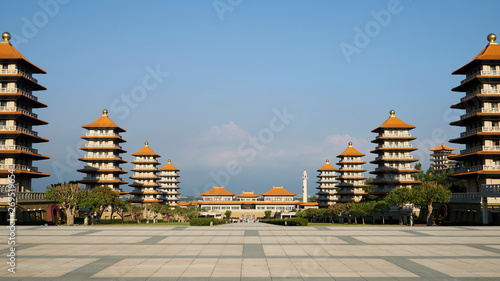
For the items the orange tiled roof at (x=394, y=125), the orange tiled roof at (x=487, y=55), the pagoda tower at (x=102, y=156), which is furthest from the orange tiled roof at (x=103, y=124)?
the orange tiled roof at (x=487, y=55)

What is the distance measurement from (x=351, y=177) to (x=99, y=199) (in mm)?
65340

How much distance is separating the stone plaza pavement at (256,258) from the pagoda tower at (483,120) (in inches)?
1103

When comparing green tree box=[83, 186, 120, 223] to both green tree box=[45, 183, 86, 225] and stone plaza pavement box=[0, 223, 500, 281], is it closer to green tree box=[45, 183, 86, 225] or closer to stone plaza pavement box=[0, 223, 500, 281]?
green tree box=[45, 183, 86, 225]

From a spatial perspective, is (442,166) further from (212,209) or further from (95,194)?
(95,194)

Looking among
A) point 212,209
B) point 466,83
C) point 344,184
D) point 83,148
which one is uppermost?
point 466,83

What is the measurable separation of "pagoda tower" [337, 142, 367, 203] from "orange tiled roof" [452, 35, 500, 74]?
46.2 m

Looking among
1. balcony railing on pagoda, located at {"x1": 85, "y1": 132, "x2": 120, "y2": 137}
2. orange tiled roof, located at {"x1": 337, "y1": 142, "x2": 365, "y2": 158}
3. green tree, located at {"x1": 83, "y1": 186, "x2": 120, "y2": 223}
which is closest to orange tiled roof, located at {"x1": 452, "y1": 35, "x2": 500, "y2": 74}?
orange tiled roof, located at {"x1": 337, "y1": 142, "x2": 365, "y2": 158}

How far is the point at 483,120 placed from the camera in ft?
185

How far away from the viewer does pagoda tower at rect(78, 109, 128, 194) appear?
82.6 metres

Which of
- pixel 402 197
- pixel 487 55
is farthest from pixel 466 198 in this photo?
pixel 487 55

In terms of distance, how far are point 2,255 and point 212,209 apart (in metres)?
105

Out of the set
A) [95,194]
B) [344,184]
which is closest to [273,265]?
[95,194]

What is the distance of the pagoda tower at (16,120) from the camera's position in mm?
55562

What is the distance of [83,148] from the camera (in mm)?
83562
